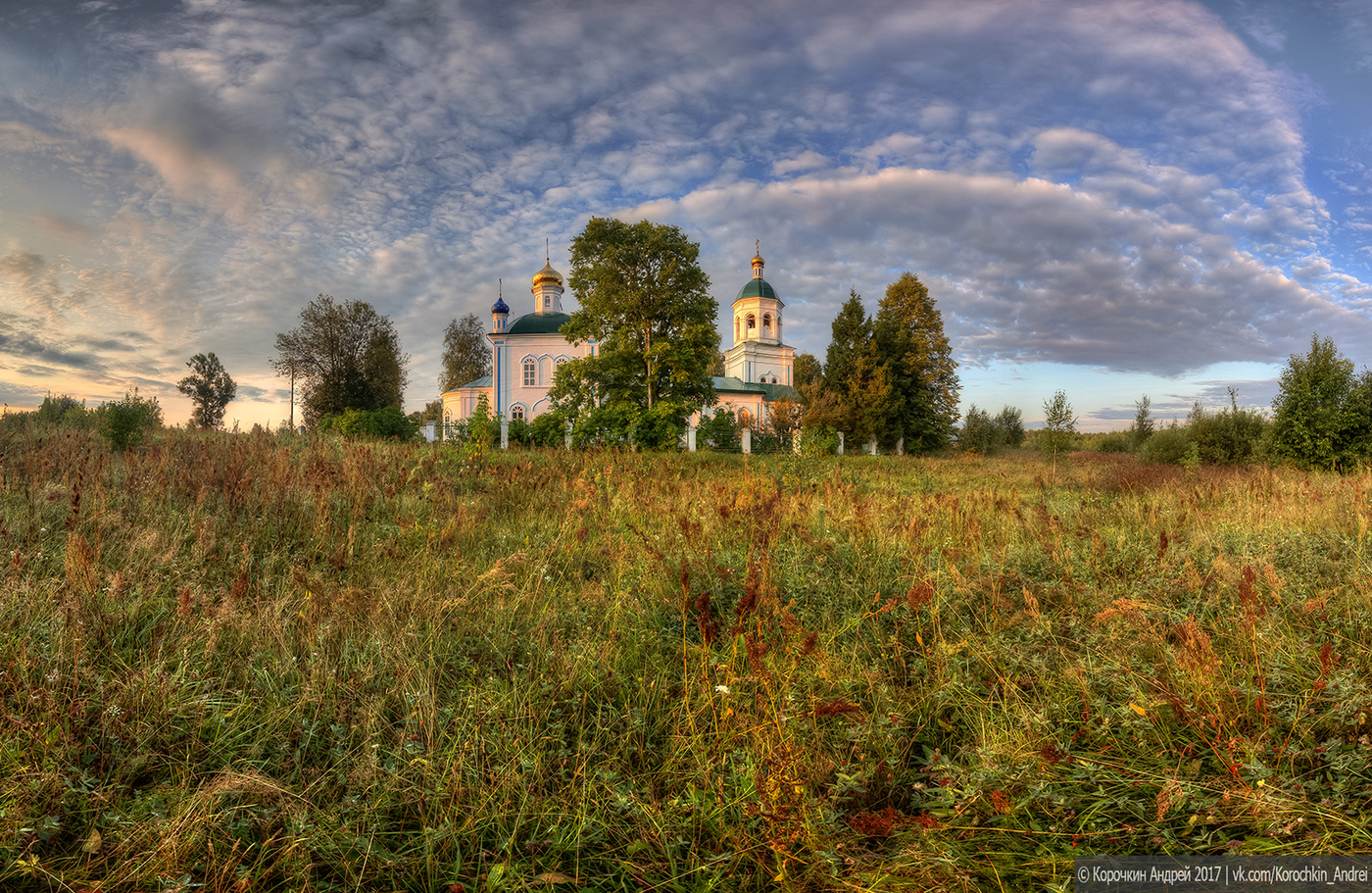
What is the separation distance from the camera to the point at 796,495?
7.27 meters

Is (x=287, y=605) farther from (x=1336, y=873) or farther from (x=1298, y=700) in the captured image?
(x=1298, y=700)

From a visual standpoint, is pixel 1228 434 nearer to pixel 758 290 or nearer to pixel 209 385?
pixel 758 290

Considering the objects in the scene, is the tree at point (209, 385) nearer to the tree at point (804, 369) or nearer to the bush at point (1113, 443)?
the tree at point (804, 369)

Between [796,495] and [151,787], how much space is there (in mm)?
6273

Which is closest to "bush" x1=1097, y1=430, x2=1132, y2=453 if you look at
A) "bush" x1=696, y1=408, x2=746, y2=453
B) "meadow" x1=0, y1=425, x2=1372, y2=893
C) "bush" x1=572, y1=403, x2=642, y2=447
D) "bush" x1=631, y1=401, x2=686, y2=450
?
"bush" x1=696, y1=408, x2=746, y2=453

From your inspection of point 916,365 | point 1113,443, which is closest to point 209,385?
point 916,365

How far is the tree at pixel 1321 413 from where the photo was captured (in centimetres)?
1439

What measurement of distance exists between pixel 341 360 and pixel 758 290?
33862 mm

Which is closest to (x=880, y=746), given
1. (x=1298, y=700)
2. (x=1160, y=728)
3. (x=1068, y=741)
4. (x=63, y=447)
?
(x=1068, y=741)

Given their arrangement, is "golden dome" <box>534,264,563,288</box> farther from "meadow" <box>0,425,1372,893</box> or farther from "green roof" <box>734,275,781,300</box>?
"meadow" <box>0,425,1372,893</box>

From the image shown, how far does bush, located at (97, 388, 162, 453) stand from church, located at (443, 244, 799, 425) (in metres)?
25.6

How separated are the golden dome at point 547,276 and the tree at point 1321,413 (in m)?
42.4

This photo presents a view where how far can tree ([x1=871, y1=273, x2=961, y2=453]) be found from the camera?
102 feet

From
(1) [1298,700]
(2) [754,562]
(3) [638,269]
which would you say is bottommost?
(1) [1298,700]
